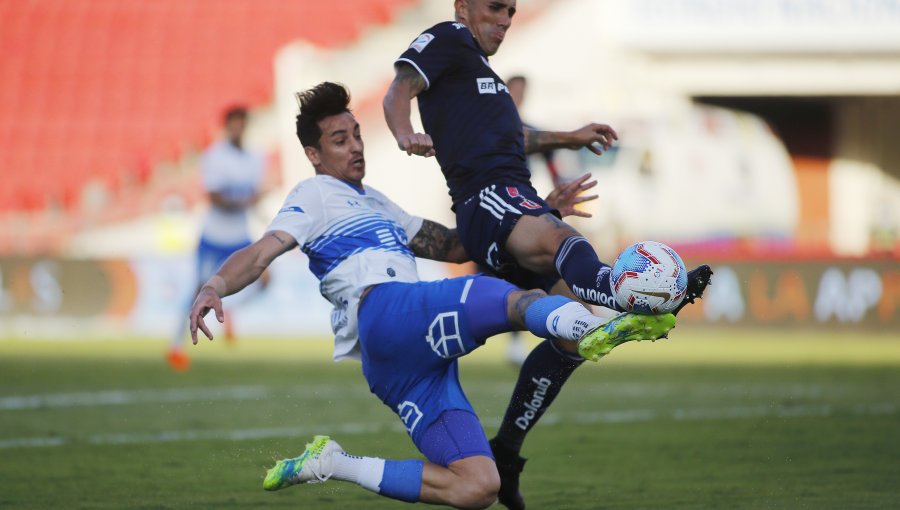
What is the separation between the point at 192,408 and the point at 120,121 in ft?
54.3

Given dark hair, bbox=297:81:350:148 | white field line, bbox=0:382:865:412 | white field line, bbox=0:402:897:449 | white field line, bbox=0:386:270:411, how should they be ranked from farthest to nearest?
white field line, bbox=0:382:865:412
white field line, bbox=0:386:270:411
white field line, bbox=0:402:897:449
dark hair, bbox=297:81:350:148

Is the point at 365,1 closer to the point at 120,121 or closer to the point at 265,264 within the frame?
the point at 120,121

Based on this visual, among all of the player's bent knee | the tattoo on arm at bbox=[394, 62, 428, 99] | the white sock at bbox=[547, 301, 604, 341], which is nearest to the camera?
the white sock at bbox=[547, 301, 604, 341]

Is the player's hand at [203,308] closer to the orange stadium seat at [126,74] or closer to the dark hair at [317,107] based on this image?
the dark hair at [317,107]

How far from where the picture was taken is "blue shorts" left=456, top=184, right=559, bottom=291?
561cm

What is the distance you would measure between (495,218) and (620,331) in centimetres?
121

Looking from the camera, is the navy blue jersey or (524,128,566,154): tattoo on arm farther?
(524,128,566,154): tattoo on arm

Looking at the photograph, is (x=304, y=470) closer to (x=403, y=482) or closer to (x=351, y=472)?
(x=351, y=472)

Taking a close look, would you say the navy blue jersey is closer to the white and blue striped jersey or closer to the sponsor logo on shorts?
the white and blue striped jersey

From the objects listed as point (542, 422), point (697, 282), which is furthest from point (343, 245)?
point (542, 422)

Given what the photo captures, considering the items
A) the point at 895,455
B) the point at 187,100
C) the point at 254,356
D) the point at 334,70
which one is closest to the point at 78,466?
the point at 895,455

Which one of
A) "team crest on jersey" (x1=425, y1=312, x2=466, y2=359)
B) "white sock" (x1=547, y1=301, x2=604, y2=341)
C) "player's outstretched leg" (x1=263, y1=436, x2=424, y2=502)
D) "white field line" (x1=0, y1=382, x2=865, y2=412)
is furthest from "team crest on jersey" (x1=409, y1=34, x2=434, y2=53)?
"white field line" (x1=0, y1=382, x2=865, y2=412)

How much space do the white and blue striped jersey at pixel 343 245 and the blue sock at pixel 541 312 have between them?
88cm

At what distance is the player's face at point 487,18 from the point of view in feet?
20.3
